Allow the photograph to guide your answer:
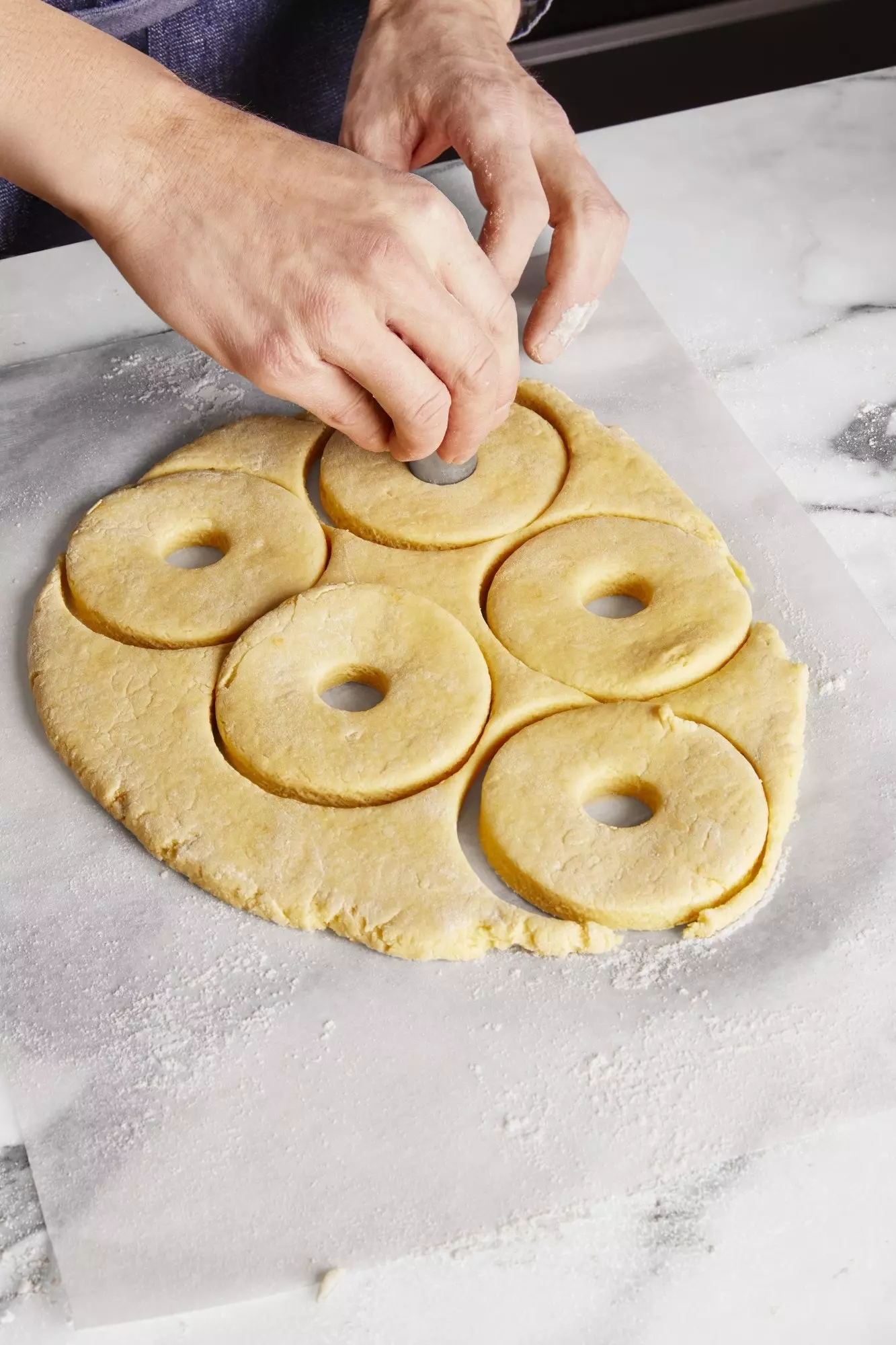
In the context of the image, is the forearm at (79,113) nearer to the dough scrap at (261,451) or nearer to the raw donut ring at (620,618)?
the dough scrap at (261,451)

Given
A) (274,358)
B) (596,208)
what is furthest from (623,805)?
(596,208)

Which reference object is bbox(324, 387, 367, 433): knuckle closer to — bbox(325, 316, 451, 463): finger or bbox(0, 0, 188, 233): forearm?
bbox(325, 316, 451, 463): finger

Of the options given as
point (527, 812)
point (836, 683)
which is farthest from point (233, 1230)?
point (836, 683)

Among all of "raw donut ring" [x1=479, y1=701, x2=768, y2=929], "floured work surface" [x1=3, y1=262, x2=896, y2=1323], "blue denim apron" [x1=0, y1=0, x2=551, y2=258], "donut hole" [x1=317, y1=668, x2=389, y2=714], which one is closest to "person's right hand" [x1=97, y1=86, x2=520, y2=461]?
"donut hole" [x1=317, y1=668, x2=389, y2=714]

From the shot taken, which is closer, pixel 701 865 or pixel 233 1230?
pixel 233 1230

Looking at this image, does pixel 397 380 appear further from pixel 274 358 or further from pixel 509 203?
pixel 509 203

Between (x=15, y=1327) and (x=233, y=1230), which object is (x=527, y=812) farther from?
(x=15, y=1327)
